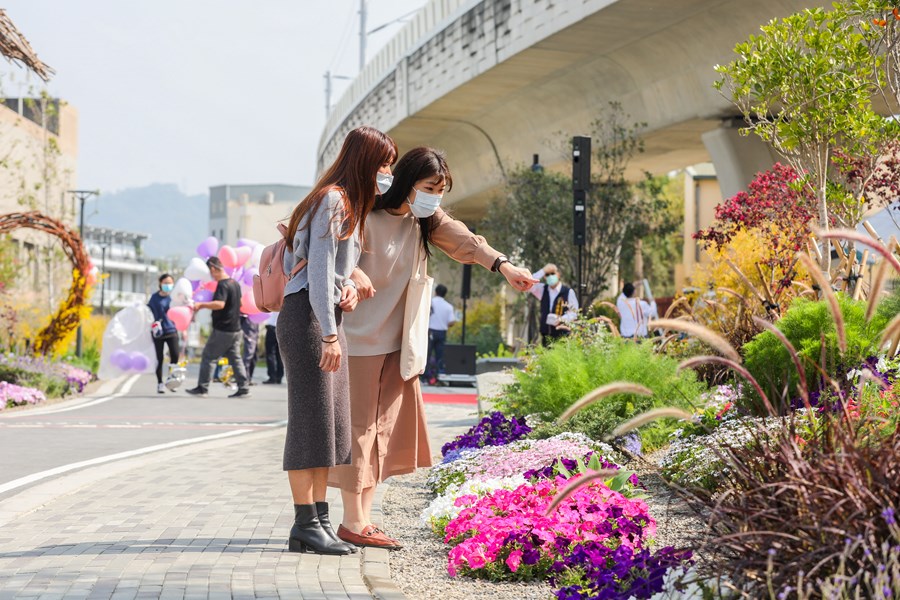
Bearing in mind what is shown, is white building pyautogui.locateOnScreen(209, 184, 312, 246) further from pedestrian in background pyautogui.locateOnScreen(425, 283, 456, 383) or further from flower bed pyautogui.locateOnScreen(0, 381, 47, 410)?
flower bed pyautogui.locateOnScreen(0, 381, 47, 410)

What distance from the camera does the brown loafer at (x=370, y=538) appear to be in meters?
6.17

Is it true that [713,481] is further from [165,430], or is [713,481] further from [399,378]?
[165,430]

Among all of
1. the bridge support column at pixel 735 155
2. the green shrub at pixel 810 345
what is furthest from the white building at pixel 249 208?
the green shrub at pixel 810 345

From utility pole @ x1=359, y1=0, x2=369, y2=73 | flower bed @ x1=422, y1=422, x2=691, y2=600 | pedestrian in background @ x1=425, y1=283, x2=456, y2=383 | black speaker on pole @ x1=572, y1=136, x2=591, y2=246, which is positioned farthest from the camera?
utility pole @ x1=359, y1=0, x2=369, y2=73

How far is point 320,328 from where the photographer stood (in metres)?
5.87

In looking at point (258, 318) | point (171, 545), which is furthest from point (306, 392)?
point (258, 318)

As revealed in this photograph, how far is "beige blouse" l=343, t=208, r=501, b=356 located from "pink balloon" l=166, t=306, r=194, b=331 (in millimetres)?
14977

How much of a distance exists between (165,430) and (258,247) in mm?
11513

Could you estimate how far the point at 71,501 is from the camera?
7.75 meters

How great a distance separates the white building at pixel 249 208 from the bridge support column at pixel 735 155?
4793 inches

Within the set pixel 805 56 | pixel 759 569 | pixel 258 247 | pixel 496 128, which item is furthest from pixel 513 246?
pixel 759 569

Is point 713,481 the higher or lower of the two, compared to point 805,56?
lower

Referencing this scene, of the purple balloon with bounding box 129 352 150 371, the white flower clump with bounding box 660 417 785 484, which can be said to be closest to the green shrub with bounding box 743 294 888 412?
the white flower clump with bounding box 660 417 785 484

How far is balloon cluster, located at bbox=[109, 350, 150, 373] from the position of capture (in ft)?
73.5
